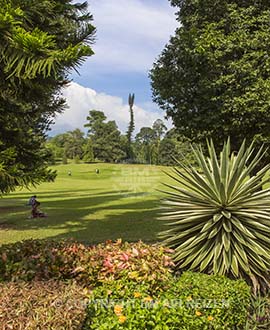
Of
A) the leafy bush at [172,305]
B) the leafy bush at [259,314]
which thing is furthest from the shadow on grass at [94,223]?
the leafy bush at [172,305]

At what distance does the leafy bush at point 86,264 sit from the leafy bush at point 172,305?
0.48 feet

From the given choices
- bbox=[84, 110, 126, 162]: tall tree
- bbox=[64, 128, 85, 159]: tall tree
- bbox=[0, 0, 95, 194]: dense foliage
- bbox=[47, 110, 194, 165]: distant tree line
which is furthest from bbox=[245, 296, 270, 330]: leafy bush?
bbox=[64, 128, 85, 159]: tall tree

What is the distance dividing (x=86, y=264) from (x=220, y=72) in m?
8.41

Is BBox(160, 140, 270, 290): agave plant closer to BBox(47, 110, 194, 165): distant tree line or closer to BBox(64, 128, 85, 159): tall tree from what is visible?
BBox(47, 110, 194, 165): distant tree line

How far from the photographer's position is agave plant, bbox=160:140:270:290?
4.84 meters

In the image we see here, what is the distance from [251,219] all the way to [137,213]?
1108 centimetres

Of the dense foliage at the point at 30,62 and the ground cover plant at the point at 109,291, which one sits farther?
the dense foliage at the point at 30,62

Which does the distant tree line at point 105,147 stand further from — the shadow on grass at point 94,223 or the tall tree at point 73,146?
the shadow on grass at point 94,223

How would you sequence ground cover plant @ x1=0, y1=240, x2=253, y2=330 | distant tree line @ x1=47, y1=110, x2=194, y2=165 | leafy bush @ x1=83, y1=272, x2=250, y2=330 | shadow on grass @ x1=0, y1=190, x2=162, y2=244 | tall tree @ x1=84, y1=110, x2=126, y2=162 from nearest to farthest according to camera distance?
ground cover plant @ x1=0, y1=240, x2=253, y2=330 < leafy bush @ x1=83, y1=272, x2=250, y2=330 < shadow on grass @ x1=0, y1=190, x2=162, y2=244 < distant tree line @ x1=47, y1=110, x2=194, y2=165 < tall tree @ x1=84, y1=110, x2=126, y2=162

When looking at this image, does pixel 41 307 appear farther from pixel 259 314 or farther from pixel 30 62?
pixel 30 62

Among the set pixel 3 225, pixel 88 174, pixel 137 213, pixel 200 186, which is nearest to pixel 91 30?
pixel 200 186

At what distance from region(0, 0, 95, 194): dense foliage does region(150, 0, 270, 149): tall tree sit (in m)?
3.32

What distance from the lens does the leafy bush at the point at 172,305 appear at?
3.29 meters

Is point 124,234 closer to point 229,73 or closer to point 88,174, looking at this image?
point 229,73
